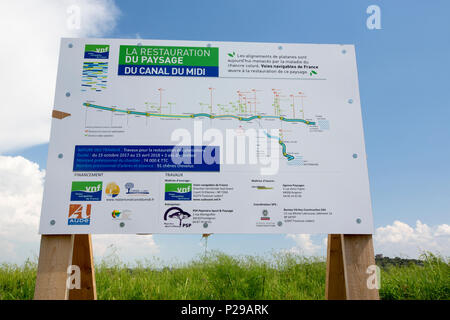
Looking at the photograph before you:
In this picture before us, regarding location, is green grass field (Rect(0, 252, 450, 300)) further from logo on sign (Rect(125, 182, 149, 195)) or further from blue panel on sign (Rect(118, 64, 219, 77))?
blue panel on sign (Rect(118, 64, 219, 77))

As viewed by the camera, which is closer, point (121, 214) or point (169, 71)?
point (121, 214)

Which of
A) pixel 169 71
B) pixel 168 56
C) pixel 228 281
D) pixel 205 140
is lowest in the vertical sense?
pixel 228 281

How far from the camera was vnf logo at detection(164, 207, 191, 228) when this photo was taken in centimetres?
223

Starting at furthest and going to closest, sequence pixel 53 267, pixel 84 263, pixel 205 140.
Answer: pixel 84 263, pixel 205 140, pixel 53 267

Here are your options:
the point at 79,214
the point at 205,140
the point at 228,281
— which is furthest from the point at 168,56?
the point at 228,281

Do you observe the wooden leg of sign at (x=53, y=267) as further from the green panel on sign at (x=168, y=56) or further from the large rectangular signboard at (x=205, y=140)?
the green panel on sign at (x=168, y=56)

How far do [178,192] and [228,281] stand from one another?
2.10 meters

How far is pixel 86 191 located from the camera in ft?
7.41

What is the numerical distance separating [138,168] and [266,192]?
3.23 feet

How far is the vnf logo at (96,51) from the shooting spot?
2.57 metres

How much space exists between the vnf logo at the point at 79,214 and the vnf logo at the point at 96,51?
125 cm

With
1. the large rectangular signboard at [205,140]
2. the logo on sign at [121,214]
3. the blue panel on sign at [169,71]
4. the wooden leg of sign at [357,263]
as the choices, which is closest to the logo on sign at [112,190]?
the large rectangular signboard at [205,140]

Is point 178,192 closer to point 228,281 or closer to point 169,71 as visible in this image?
point 169,71
